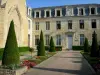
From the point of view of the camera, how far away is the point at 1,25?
A: 90.2ft

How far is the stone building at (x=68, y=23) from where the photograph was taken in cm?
4216

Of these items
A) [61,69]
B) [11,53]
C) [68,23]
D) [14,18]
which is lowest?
[61,69]

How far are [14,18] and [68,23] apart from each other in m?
14.4

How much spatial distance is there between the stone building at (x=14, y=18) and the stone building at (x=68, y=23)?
27.9ft

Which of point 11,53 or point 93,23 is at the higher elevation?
point 93,23

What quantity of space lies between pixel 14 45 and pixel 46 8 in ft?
108

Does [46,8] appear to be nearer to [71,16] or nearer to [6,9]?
[71,16]

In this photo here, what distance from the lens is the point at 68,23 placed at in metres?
43.0

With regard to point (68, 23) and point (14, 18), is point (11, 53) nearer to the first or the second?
point (14, 18)

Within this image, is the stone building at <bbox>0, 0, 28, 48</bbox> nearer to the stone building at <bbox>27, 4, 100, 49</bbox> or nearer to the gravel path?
the stone building at <bbox>27, 4, 100, 49</bbox>

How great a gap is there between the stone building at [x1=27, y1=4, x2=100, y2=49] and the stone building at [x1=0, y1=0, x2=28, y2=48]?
27.9 ft

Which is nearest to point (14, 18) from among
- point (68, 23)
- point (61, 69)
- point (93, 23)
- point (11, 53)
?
point (68, 23)

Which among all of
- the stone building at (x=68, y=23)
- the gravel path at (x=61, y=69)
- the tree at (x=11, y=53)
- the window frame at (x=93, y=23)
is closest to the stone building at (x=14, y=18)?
the stone building at (x=68, y=23)

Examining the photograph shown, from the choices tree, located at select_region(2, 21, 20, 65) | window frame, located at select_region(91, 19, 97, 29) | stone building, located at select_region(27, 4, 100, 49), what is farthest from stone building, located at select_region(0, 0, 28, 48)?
tree, located at select_region(2, 21, 20, 65)
